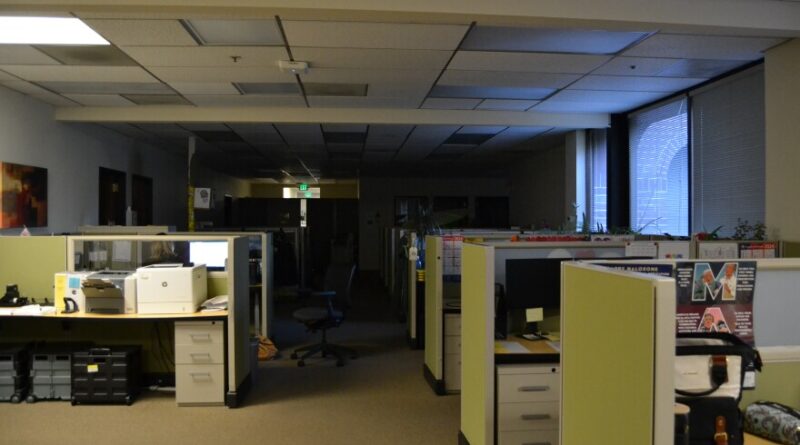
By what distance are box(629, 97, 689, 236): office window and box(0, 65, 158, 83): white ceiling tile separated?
5.44 metres

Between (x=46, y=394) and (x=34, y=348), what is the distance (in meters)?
0.39

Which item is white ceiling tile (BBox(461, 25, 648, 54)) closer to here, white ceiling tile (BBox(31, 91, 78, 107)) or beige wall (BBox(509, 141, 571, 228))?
beige wall (BBox(509, 141, 571, 228))

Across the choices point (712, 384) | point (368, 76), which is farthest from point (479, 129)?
point (712, 384)

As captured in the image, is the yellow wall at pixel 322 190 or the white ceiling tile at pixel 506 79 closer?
the white ceiling tile at pixel 506 79

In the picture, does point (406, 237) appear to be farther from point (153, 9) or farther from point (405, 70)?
point (153, 9)

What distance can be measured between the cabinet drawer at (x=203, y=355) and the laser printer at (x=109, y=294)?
51cm

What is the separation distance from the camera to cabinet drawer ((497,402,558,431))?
285 cm

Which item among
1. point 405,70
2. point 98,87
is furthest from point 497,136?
point 98,87

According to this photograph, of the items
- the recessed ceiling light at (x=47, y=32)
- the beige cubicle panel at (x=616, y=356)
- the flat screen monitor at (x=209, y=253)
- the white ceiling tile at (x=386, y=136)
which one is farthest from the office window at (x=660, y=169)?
the recessed ceiling light at (x=47, y=32)

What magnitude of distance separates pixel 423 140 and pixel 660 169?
3573mm

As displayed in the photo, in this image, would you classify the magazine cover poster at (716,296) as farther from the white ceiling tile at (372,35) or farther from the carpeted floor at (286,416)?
the white ceiling tile at (372,35)

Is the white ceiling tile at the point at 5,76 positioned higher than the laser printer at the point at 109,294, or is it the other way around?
the white ceiling tile at the point at 5,76

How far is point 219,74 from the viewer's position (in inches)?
197

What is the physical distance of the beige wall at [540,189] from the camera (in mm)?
9093
